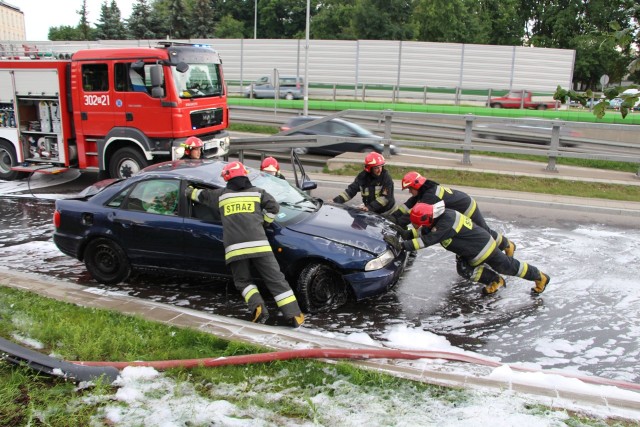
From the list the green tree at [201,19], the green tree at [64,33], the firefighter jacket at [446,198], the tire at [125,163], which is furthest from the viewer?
the green tree at [64,33]

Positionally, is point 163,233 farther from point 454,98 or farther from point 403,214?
point 454,98

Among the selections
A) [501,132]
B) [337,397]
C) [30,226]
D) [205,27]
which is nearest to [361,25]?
[205,27]

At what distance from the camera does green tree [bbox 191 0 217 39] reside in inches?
2680

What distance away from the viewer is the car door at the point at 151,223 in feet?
20.8

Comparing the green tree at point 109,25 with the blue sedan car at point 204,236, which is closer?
the blue sedan car at point 204,236

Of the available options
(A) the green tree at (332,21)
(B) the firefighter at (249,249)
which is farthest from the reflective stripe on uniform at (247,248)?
(A) the green tree at (332,21)

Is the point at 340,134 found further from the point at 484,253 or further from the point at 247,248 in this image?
the point at 247,248

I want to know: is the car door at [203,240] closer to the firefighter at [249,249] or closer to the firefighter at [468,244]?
the firefighter at [249,249]

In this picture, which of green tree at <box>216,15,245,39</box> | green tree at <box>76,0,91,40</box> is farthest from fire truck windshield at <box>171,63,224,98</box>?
green tree at <box>76,0,91,40</box>

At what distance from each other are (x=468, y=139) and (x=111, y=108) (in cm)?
804

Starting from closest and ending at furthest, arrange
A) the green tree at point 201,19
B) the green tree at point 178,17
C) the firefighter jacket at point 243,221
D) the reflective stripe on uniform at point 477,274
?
the firefighter jacket at point 243,221
the reflective stripe on uniform at point 477,274
the green tree at point 178,17
the green tree at point 201,19

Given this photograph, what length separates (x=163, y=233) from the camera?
20.9 feet

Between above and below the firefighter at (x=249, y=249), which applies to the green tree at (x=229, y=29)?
above

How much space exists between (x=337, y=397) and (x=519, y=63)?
34.4 metres
